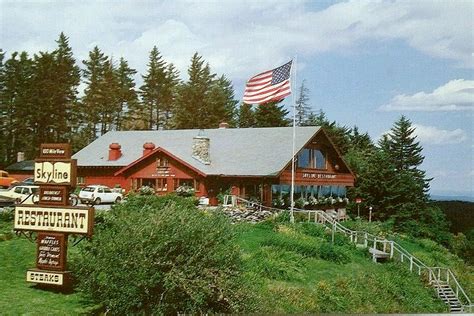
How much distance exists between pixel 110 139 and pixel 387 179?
10.1 meters

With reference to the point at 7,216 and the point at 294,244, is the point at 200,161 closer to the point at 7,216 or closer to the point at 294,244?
the point at 294,244

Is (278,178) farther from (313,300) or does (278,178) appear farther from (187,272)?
(187,272)

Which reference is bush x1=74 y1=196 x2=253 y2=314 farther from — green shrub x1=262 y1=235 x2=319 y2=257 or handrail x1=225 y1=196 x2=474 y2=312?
handrail x1=225 y1=196 x2=474 y2=312

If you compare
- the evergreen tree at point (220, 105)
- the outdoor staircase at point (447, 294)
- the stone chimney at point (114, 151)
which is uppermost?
the evergreen tree at point (220, 105)

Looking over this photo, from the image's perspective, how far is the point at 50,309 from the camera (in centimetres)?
1245

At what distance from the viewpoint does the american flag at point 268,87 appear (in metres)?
17.8

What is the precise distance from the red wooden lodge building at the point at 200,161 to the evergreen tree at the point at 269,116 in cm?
426

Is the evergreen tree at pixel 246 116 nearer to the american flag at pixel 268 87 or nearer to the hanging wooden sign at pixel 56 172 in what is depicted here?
the american flag at pixel 268 87

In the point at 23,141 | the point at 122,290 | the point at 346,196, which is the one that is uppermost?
the point at 23,141

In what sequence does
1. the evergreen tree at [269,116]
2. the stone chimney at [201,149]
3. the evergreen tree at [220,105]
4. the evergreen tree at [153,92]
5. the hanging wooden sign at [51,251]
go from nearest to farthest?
the hanging wooden sign at [51,251]
the evergreen tree at [153,92]
the stone chimney at [201,149]
the evergreen tree at [220,105]
the evergreen tree at [269,116]

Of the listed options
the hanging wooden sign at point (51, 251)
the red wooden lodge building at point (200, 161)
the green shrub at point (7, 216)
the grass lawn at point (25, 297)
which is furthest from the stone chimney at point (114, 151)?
the hanging wooden sign at point (51, 251)

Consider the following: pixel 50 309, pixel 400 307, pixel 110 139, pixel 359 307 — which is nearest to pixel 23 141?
pixel 110 139

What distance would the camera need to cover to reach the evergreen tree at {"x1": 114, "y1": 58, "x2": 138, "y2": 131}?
16.8 metres

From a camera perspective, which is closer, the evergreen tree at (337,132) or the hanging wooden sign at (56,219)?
the hanging wooden sign at (56,219)
